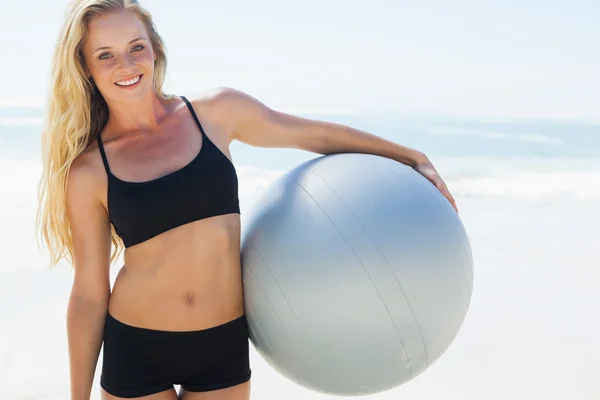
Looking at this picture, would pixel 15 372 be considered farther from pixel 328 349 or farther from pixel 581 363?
pixel 581 363

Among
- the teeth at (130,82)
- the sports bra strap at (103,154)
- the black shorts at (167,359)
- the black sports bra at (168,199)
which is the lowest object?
the black shorts at (167,359)

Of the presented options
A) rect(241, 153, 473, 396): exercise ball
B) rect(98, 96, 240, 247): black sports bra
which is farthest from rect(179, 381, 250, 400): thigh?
rect(98, 96, 240, 247): black sports bra

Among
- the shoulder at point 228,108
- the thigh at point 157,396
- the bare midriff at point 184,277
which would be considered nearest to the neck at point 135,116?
the shoulder at point 228,108

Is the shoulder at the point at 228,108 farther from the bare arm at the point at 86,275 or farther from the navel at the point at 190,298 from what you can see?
the navel at the point at 190,298

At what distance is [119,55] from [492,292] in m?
5.25

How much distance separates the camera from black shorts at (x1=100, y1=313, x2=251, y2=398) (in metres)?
2.75

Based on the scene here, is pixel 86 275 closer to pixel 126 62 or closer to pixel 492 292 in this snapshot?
pixel 126 62

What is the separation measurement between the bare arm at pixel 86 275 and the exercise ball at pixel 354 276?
55cm

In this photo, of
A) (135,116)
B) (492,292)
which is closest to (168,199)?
(135,116)

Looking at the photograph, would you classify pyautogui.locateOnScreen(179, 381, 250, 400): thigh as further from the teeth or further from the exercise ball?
the teeth

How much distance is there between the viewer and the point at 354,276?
255 centimetres

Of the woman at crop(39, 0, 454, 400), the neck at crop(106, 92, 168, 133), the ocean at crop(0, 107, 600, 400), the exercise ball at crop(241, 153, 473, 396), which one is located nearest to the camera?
the exercise ball at crop(241, 153, 473, 396)

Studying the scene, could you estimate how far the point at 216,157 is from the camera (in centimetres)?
275

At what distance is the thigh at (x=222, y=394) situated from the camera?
9.13ft
